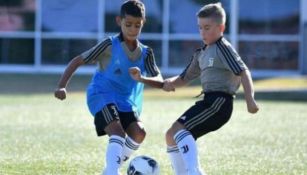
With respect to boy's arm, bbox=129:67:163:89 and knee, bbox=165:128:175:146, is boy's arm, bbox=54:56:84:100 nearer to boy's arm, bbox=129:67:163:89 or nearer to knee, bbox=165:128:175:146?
boy's arm, bbox=129:67:163:89

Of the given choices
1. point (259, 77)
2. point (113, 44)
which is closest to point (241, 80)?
point (113, 44)

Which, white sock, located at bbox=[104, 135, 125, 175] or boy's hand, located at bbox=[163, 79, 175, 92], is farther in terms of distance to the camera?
boy's hand, located at bbox=[163, 79, 175, 92]

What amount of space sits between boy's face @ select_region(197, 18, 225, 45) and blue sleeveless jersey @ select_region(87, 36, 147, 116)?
710 millimetres

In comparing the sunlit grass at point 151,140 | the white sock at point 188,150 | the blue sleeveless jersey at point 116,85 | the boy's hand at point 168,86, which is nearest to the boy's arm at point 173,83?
the boy's hand at point 168,86

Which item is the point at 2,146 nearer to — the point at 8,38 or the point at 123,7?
the point at 123,7

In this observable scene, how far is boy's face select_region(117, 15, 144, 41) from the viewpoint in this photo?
7.01 metres

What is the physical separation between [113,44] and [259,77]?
18121 mm

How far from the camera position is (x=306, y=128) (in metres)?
12.8

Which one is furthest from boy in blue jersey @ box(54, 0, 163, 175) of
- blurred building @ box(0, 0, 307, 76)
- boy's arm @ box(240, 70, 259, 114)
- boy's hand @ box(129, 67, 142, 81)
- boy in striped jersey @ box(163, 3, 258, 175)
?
blurred building @ box(0, 0, 307, 76)

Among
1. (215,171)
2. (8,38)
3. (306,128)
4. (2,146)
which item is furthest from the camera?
(8,38)

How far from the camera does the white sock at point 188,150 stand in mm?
6555

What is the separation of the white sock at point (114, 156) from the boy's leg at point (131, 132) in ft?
0.94

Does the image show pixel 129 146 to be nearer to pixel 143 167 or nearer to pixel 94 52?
pixel 143 167

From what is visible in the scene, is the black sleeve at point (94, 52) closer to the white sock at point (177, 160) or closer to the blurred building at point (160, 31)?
the white sock at point (177, 160)
